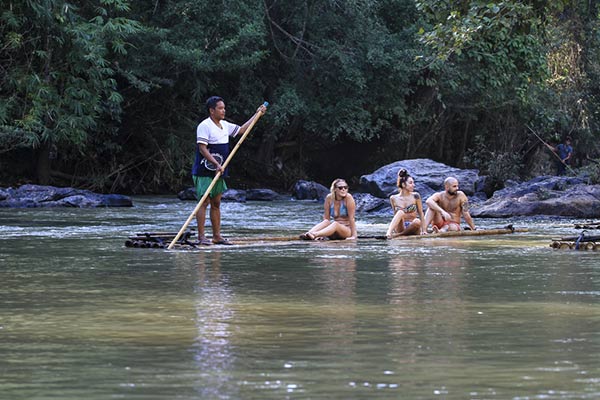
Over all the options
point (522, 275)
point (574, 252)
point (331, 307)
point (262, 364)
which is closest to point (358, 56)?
point (574, 252)

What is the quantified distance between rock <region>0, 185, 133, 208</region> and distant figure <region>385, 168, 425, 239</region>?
12407mm

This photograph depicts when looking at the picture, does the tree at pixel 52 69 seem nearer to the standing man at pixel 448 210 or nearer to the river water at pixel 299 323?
the standing man at pixel 448 210

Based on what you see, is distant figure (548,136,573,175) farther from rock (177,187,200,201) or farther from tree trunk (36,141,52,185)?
tree trunk (36,141,52,185)

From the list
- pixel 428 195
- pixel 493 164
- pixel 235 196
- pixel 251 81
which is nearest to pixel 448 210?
pixel 428 195

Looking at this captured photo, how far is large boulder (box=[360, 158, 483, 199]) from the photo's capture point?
3022cm

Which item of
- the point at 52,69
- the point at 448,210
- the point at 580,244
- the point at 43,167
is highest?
the point at 52,69

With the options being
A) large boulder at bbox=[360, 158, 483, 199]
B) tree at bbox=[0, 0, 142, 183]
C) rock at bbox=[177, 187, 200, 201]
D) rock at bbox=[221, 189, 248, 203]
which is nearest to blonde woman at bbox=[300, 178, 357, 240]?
large boulder at bbox=[360, 158, 483, 199]

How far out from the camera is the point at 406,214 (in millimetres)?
16656

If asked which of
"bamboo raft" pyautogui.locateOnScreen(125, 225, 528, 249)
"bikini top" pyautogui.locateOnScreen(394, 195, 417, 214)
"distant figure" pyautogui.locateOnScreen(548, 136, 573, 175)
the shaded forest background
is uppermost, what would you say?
the shaded forest background

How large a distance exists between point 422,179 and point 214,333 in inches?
963

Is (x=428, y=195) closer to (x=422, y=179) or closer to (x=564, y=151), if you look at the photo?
(x=422, y=179)

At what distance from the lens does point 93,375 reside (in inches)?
226

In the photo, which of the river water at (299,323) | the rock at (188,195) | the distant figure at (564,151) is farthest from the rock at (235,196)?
the river water at (299,323)

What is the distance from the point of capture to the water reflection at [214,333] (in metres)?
5.57
